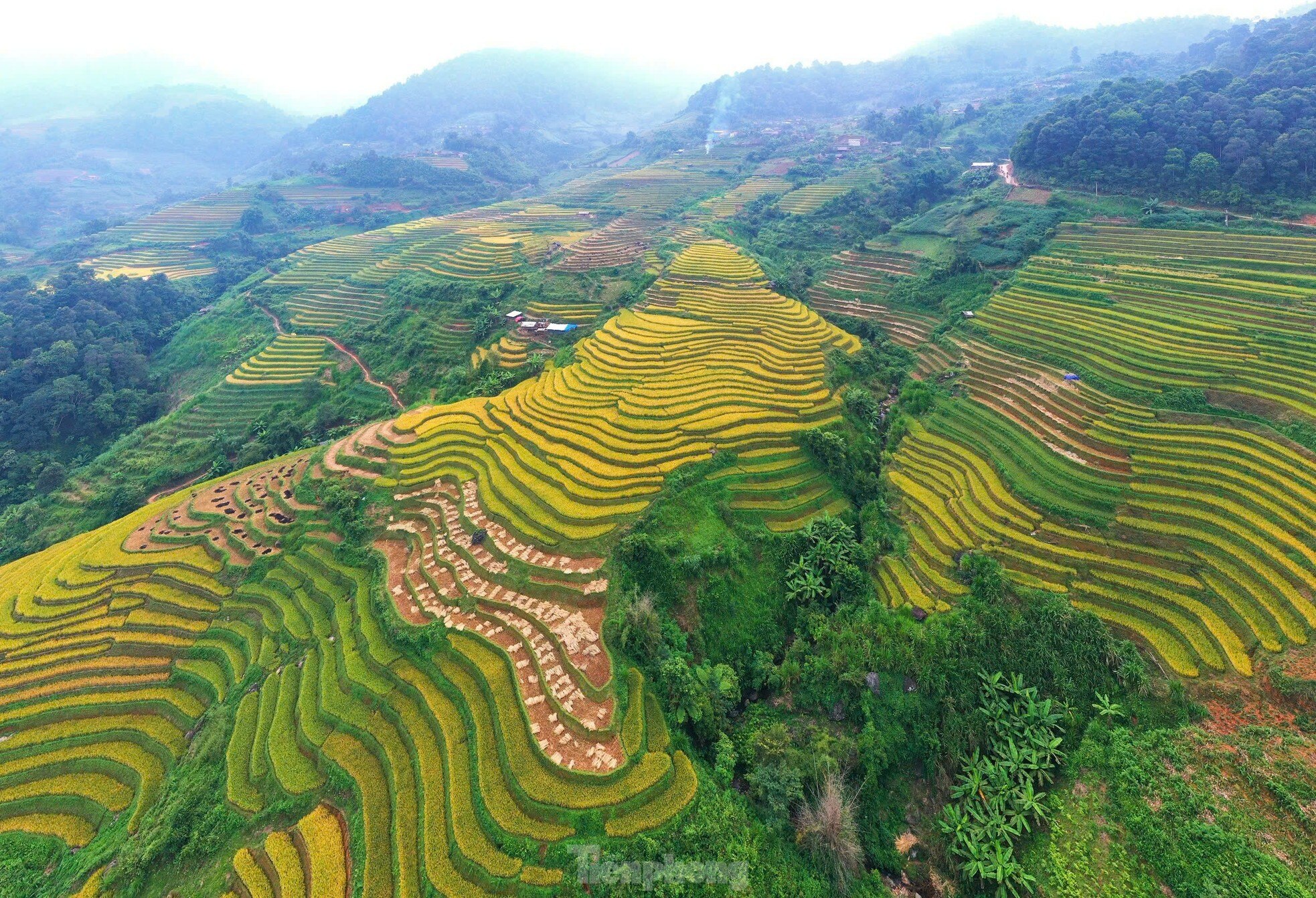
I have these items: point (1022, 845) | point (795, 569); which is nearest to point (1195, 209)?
point (795, 569)

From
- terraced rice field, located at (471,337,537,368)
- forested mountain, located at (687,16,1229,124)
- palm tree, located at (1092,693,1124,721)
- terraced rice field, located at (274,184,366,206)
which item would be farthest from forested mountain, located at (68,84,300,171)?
palm tree, located at (1092,693,1124,721)

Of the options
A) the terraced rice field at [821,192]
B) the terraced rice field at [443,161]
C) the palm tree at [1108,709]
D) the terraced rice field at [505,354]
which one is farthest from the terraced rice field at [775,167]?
the palm tree at [1108,709]

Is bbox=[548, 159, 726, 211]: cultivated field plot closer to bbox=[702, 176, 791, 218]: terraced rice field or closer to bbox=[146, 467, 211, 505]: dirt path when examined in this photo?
bbox=[702, 176, 791, 218]: terraced rice field

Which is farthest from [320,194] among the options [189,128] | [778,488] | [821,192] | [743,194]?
[189,128]

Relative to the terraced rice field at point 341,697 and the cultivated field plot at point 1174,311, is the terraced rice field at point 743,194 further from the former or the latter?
the terraced rice field at point 341,697

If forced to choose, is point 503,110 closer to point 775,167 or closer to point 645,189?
point 645,189
